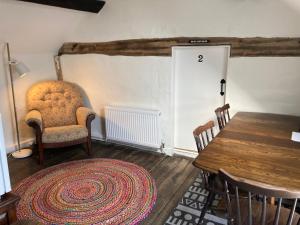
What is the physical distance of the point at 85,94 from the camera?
4.38 metres

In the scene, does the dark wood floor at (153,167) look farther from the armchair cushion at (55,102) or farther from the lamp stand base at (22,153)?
the armchair cushion at (55,102)

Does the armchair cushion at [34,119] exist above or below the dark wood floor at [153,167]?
above

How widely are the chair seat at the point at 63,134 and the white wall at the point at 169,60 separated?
0.77 meters

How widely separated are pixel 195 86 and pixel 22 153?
2.71 meters

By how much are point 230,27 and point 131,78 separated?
1.58 m

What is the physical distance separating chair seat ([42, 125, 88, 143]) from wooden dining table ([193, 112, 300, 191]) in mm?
2087

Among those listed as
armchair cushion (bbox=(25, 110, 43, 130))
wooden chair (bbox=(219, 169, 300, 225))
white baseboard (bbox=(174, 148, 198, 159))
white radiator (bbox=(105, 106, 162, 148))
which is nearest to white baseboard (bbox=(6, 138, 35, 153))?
armchair cushion (bbox=(25, 110, 43, 130))

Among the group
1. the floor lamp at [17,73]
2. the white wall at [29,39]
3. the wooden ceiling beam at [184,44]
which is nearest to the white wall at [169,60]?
the wooden ceiling beam at [184,44]

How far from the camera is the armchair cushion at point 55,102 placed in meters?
3.85

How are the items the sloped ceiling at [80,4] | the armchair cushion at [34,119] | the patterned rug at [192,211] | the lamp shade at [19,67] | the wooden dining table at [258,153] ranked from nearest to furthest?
1. the wooden dining table at [258,153]
2. the patterned rug at [192,211]
3. the sloped ceiling at [80,4]
4. the armchair cushion at [34,119]
5. the lamp shade at [19,67]

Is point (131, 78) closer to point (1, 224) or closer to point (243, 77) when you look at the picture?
point (243, 77)

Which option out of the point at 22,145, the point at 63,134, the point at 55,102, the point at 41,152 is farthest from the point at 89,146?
the point at 22,145

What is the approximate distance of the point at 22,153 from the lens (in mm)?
3762

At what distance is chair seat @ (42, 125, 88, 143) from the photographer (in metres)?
3.41
